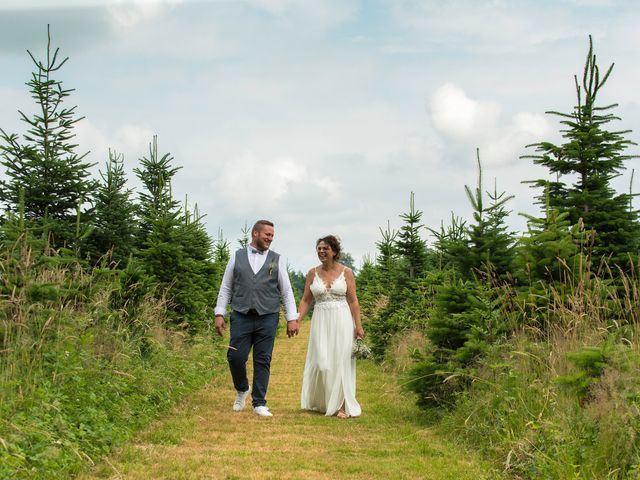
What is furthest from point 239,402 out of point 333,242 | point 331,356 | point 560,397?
point 560,397

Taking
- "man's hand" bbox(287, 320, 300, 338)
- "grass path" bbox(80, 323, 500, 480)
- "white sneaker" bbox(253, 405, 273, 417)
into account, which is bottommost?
"grass path" bbox(80, 323, 500, 480)

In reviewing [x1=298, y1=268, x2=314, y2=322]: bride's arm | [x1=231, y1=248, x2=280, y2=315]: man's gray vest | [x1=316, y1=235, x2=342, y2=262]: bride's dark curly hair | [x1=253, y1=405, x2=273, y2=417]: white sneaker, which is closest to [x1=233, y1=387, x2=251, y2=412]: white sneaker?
[x1=253, y1=405, x2=273, y2=417]: white sneaker

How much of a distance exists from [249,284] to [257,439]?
95.5 inches

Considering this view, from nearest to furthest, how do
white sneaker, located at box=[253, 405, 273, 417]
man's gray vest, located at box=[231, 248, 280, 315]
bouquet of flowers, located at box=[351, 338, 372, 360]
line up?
white sneaker, located at box=[253, 405, 273, 417]
man's gray vest, located at box=[231, 248, 280, 315]
bouquet of flowers, located at box=[351, 338, 372, 360]

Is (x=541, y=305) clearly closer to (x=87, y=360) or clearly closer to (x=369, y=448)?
(x=369, y=448)

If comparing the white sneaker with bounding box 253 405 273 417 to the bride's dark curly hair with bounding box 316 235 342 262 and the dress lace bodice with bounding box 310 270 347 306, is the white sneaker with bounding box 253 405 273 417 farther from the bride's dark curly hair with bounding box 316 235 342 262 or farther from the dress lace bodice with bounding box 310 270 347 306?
the bride's dark curly hair with bounding box 316 235 342 262

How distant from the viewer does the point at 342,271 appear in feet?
34.4

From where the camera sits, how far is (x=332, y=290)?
34.1 ft

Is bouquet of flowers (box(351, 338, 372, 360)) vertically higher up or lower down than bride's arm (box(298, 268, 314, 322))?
lower down

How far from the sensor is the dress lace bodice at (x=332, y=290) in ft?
34.1

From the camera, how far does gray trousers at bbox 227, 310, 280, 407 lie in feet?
32.3

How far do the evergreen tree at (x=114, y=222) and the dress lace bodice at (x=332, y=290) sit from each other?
5606 mm

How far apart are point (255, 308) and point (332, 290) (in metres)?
1.16

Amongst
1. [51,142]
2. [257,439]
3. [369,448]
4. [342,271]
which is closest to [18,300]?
[257,439]
